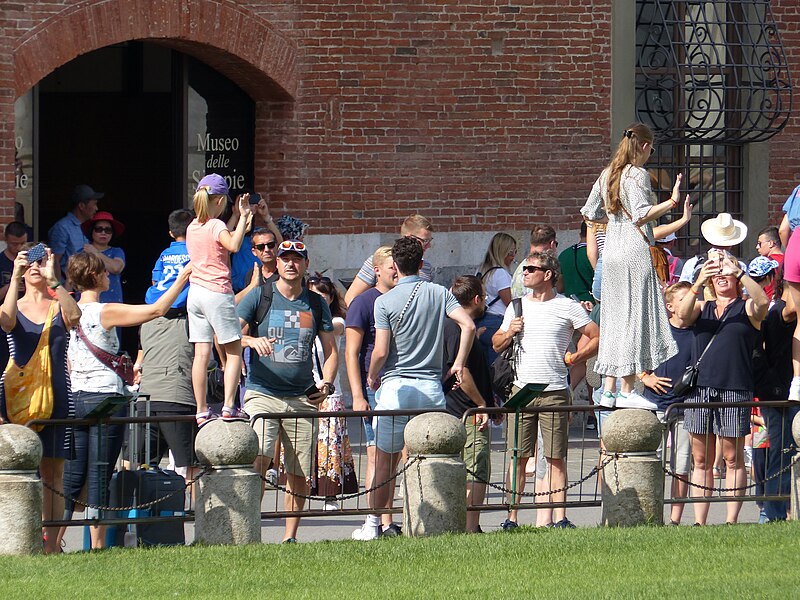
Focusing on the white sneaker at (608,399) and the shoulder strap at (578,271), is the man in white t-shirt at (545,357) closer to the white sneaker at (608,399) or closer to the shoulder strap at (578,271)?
the white sneaker at (608,399)

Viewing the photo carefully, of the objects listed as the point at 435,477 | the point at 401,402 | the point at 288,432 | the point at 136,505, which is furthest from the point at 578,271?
the point at 136,505

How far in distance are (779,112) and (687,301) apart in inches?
314

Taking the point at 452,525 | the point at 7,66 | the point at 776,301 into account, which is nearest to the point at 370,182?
the point at 7,66

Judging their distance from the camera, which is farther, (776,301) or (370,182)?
(370,182)

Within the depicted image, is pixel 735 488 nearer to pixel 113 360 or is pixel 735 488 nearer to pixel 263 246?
pixel 263 246

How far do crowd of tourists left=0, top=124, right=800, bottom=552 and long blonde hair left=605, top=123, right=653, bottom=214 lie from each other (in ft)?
0.05

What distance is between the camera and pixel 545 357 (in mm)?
11031

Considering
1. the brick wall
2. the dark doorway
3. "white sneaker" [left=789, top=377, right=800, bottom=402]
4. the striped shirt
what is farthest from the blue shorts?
the dark doorway

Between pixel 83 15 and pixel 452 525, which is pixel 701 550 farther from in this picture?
pixel 83 15

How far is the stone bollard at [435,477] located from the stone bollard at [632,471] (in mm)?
993

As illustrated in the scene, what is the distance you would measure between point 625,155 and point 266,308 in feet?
8.53

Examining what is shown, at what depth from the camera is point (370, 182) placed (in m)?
17.1

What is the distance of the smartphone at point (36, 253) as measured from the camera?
32.3 ft

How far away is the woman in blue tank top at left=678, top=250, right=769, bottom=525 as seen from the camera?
11.1 m
